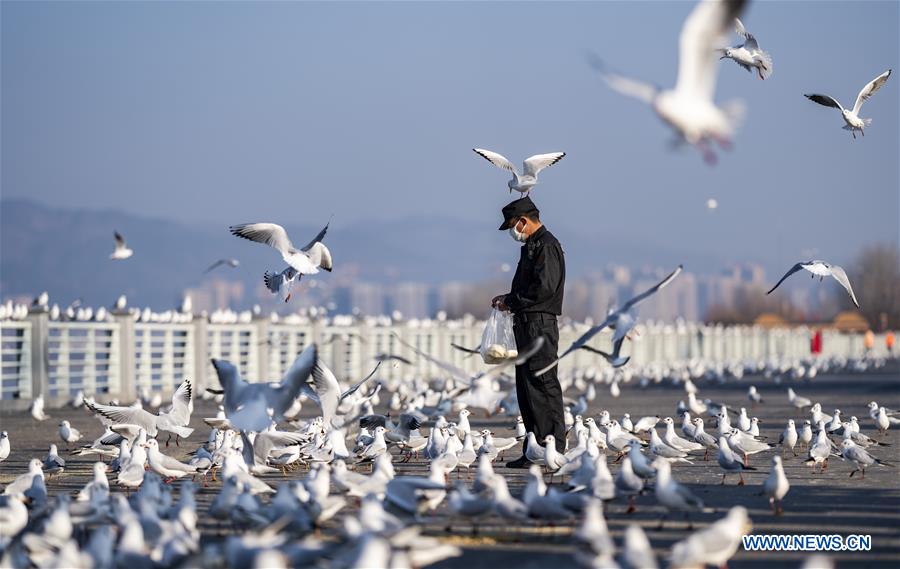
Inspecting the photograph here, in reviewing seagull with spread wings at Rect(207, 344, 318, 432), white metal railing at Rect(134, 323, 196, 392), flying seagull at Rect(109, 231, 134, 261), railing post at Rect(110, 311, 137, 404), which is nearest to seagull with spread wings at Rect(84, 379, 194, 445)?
seagull with spread wings at Rect(207, 344, 318, 432)

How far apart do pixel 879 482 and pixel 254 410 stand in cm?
471

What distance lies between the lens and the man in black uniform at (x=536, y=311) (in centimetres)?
1209

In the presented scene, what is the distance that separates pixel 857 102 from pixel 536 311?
396 centimetres

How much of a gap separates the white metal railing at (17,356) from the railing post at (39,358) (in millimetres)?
70

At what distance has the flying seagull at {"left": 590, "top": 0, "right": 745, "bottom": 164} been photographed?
765 centimetres

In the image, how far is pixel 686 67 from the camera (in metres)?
7.86

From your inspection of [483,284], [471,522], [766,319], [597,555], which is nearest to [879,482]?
[471,522]

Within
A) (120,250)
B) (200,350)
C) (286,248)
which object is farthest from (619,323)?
(200,350)

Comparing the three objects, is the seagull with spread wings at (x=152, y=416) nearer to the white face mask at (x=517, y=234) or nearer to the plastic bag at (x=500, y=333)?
the plastic bag at (x=500, y=333)

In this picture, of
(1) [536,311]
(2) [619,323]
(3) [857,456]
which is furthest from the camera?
(1) [536,311]

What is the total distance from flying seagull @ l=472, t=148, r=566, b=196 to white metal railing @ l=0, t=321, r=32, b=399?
49.9 ft

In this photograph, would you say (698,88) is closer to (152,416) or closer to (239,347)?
(152,416)

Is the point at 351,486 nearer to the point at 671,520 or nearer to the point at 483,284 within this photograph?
the point at 671,520

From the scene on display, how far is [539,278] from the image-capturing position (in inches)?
477
